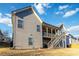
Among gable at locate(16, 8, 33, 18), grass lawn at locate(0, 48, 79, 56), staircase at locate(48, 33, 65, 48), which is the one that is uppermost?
gable at locate(16, 8, 33, 18)

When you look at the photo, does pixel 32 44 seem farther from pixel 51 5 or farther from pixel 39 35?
pixel 51 5

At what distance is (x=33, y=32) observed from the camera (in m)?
6.84

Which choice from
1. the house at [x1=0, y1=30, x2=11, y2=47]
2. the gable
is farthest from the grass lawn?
the gable

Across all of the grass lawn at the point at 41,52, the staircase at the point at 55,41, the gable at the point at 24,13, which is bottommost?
the grass lawn at the point at 41,52

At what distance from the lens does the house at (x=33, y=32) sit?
6.74 m

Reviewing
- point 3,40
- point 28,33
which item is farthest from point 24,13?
point 3,40

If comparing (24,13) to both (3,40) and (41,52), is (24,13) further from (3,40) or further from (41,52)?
(41,52)

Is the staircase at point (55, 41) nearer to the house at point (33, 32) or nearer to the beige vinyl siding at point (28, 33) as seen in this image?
the house at point (33, 32)

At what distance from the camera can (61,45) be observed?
6.94m

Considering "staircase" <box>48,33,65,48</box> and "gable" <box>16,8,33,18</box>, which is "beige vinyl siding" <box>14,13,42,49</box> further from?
"staircase" <box>48,33,65,48</box>

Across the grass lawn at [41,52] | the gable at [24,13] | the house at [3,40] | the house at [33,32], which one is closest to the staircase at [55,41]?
the house at [33,32]

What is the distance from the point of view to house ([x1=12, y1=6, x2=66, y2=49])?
22.1 ft

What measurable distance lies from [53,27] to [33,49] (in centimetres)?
76

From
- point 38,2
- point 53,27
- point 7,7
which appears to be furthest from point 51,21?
point 7,7
